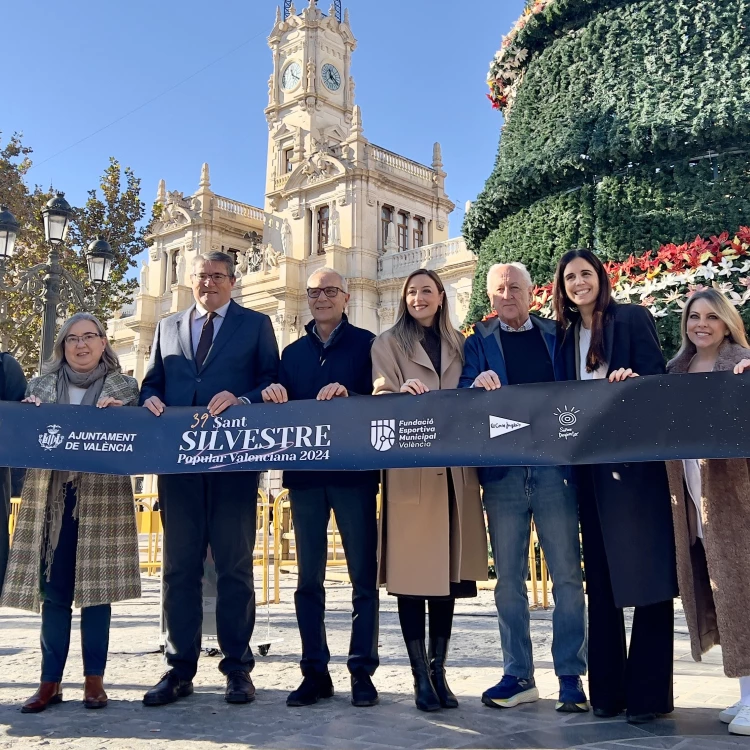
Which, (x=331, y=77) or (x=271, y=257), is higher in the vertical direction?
(x=331, y=77)

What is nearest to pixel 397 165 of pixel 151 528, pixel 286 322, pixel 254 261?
pixel 254 261

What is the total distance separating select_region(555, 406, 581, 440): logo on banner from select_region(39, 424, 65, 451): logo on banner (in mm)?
2532

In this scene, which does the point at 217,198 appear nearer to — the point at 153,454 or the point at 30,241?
the point at 30,241

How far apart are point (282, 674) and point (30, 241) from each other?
1656 centimetres

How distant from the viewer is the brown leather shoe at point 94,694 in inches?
157

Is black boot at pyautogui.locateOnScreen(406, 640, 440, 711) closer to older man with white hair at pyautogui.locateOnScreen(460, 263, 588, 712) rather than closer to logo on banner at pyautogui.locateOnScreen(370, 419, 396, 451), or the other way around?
older man with white hair at pyautogui.locateOnScreen(460, 263, 588, 712)

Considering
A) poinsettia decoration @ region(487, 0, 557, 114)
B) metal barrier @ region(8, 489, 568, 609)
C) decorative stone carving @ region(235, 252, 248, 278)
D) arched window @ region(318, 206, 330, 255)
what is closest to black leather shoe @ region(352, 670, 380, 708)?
metal barrier @ region(8, 489, 568, 609)

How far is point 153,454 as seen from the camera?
4336 mm

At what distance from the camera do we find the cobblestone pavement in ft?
11.0

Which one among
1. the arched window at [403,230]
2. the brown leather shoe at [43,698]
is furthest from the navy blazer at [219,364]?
the arched window at [403,230]

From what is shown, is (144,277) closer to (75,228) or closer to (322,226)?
(322,226)

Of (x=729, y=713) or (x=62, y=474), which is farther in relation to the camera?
(x=62, y=474)

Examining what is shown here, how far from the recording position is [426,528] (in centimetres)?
402

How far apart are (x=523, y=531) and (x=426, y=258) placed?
28479 millimetres
